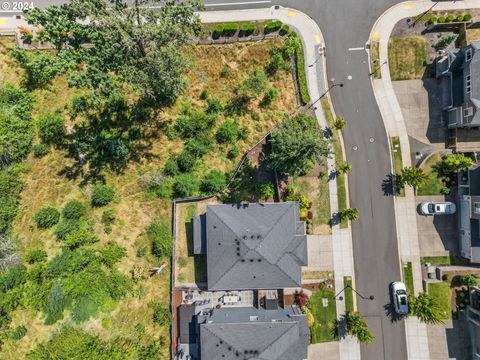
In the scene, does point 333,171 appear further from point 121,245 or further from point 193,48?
point 121,245

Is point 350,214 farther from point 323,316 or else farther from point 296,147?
point 323,316

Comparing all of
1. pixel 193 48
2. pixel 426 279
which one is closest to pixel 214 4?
pixel 193 48

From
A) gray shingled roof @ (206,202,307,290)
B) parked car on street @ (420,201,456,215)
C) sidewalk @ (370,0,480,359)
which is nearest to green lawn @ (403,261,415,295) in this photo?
sidewalk @ (370,0,480,359)

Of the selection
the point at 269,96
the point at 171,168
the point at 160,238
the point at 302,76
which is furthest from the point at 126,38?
the point at 160,238

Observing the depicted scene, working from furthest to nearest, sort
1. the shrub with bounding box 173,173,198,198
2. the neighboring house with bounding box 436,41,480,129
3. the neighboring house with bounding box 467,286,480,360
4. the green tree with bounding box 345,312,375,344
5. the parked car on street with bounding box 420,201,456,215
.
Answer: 1. the shrub with bounding box 173,173,198,198
2. the parked car on street with bounding box 420,201,456,215
3. the neighboring house with bounding box 467,286,480,360
4. the green tree with bounding box 345,312,375,344
5. the neighboring house with bounding box 436,41,480,129

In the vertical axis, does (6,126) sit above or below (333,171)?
above

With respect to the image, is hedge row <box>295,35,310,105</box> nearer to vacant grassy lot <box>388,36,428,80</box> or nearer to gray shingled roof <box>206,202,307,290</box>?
vacant grassy lot <box>388,36,428,80</box>
